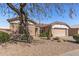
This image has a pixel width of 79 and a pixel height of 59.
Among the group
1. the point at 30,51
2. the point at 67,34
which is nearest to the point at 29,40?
the point at 30,51

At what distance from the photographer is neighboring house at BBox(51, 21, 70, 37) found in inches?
586

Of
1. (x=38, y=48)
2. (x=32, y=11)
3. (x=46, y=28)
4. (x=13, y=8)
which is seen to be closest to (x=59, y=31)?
(x=46, y=28)

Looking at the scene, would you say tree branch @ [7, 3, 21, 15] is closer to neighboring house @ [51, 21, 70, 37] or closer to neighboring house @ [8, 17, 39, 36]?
neighboring house @ [8, 17, 39, 36]

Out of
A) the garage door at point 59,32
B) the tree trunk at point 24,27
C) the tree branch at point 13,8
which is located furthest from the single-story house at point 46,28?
the tree branch at point 13,8

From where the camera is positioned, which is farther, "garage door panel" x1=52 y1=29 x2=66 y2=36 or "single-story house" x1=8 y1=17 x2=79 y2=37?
"garage door panel" x1=52 y1=29 x2=66 y2=36

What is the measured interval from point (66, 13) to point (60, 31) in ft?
2.41

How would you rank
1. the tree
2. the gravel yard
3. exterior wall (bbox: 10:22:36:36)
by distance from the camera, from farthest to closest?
1. exterior wall (bbox: 10:22:36:36)
2. the tree
3. the gravel yard

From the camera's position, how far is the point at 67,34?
49.3ft

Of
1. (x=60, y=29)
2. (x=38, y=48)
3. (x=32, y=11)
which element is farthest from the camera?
(x=60, y=29)

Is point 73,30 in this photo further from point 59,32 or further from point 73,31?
point 59,32

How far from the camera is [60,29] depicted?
596 inches

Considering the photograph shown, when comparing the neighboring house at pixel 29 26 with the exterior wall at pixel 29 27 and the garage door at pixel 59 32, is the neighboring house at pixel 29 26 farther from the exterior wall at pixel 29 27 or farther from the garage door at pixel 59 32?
the garage door at pixel 59 32

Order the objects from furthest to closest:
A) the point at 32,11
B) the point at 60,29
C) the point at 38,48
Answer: the point at 60,29 → the point at 32,11 → the point at 38,48

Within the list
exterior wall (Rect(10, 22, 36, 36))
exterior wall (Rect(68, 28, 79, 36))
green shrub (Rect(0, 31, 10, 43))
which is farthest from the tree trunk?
exterior wall (Rect(68, 28, 79, 36))
